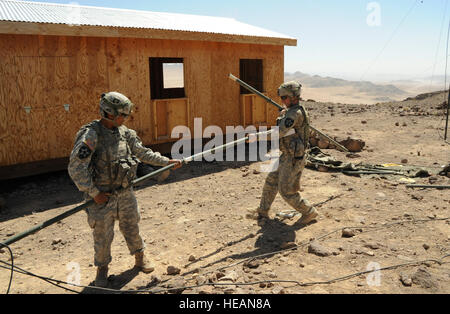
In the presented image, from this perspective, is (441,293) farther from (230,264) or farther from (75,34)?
(75,34)

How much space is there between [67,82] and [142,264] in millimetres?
4896

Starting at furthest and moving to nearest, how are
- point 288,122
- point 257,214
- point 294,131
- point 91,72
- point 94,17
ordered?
point 94,17, point 91,72, point 257,214, point 294,131, point 288,122

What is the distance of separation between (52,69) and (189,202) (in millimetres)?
3883

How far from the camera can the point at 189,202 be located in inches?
263

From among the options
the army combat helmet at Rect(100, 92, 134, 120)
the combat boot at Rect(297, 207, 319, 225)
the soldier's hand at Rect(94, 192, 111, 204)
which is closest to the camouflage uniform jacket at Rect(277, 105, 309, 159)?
the combat boot at Rect(297, 207, 319, 225)

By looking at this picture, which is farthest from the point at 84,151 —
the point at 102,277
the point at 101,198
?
the point at 102,277

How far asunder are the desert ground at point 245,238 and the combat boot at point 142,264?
0.12 m

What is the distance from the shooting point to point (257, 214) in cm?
575

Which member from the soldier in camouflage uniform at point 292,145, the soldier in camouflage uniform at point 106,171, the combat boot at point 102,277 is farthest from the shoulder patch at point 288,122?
the combat boot at point 102,277

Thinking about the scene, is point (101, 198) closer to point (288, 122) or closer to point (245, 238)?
point (245, 238)

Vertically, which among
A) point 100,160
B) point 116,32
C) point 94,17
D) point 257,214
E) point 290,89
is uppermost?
point 94,17

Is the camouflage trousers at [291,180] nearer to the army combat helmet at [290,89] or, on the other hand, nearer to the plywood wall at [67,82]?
the army combat helmet at [290,89]

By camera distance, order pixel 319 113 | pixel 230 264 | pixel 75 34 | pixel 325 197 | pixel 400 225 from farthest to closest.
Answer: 1. pixel 319 113
2. pixel 75 34
3. pixel 325 197
4. pixel 400 225
5. pixel 230 264
